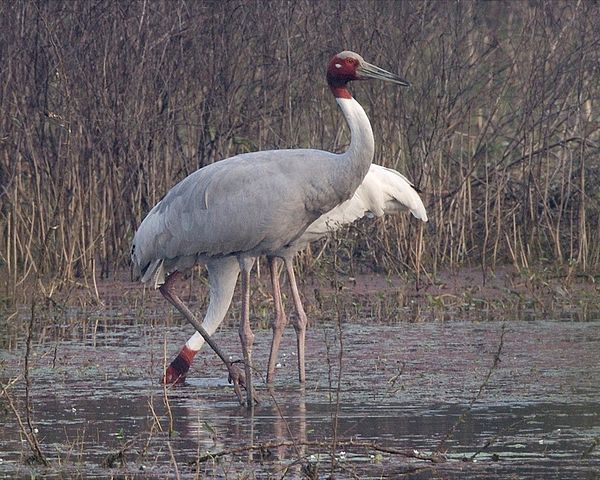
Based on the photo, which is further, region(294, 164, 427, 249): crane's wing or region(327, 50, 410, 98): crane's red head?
region(294, 164, 427, 249): crane's wing

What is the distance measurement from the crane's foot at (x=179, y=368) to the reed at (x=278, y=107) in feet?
12.1

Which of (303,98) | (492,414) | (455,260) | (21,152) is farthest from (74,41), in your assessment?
(492,414)

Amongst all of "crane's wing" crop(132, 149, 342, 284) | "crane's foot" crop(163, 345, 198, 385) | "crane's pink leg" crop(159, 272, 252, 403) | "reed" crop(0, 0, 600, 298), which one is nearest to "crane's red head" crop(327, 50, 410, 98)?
"crane's wing" crop(132, 149, 342, 284)

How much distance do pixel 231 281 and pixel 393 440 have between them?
2.93 meters

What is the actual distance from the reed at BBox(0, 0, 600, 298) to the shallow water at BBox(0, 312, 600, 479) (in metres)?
2.08

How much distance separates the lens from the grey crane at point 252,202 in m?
8.52

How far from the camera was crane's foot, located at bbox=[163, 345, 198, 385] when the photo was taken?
27.9ft

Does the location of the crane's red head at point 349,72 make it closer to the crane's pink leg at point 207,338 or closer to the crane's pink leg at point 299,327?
the crane's pink leg at point 299,327

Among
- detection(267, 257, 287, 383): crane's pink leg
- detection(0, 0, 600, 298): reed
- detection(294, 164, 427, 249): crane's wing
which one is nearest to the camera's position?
detection(267, 257, 287, 383): crane's pink leg

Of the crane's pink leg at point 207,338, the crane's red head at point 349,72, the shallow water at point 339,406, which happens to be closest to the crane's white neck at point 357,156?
the crane's red head at point 349,72

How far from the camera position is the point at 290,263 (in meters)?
9.15

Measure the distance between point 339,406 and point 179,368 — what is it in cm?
135

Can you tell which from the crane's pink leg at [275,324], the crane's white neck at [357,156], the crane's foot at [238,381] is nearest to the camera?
the crane's foot at [238,381]

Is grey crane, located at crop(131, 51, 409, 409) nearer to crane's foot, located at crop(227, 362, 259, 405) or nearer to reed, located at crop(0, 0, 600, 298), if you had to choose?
crane's foot, located at crop(227, 362, 259, 405)
